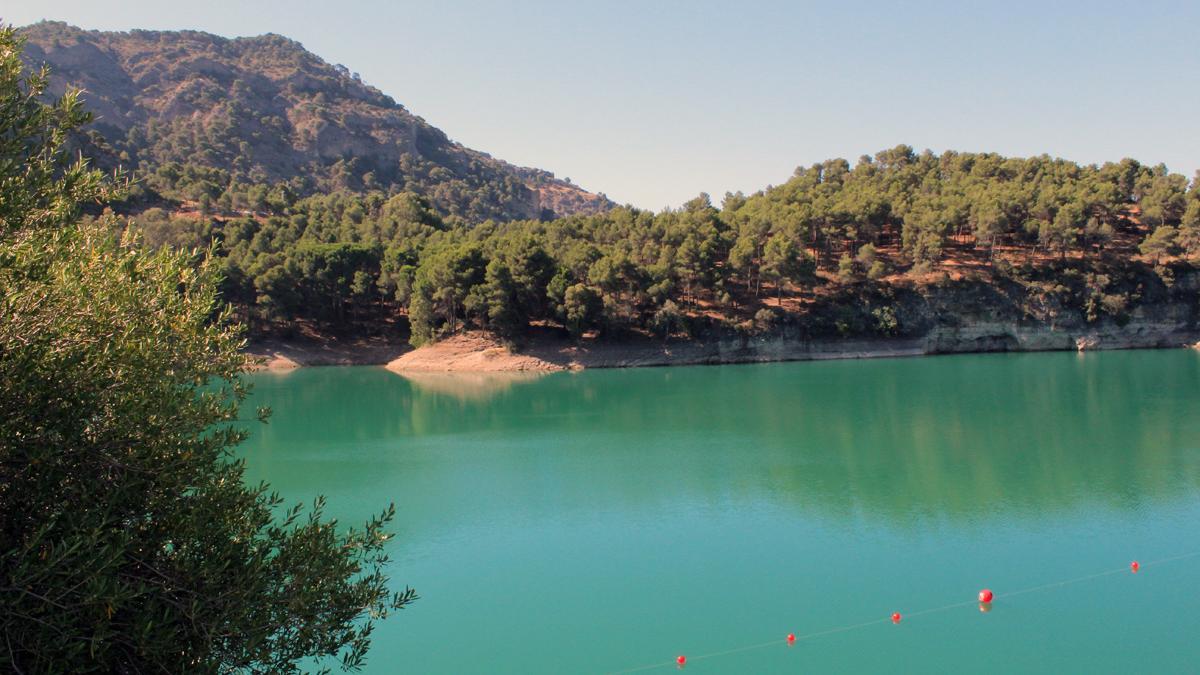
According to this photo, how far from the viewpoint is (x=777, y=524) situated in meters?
19.4

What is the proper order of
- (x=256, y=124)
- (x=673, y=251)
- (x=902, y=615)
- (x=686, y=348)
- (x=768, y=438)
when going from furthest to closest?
(x=256, y=124) → (x=673, y=251) → (x=686, y=348) → (x=768, y=438) → (x=902, y=615)

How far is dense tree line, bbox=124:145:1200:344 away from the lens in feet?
184

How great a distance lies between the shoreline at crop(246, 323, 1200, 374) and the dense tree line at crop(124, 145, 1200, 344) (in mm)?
1561

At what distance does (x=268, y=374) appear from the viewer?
54.1 metres

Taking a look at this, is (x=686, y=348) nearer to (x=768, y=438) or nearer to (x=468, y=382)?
(x=468, y=382)

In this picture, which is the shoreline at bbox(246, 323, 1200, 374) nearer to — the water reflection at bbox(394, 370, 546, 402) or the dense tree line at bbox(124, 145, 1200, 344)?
the water reflection at bbox(394, 370, 546, 402)

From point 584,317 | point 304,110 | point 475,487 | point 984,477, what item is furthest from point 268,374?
point 304,110

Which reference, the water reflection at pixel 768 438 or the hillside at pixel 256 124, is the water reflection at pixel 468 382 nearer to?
the water reflection at pixel 768 438

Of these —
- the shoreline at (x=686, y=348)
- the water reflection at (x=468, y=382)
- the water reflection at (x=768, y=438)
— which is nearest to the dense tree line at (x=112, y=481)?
the water reflection at (x=768, y=438)

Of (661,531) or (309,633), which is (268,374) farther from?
(309,633)

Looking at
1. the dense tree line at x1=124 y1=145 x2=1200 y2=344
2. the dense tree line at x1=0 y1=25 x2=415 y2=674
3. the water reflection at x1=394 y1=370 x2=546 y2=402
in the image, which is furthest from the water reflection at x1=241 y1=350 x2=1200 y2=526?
the dense tree line at x1=0 y1=25 x2=415 y2=674

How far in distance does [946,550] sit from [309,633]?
14754mm

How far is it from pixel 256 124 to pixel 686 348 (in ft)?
344

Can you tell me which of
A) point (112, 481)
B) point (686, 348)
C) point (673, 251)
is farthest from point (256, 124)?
point (112, 481)
